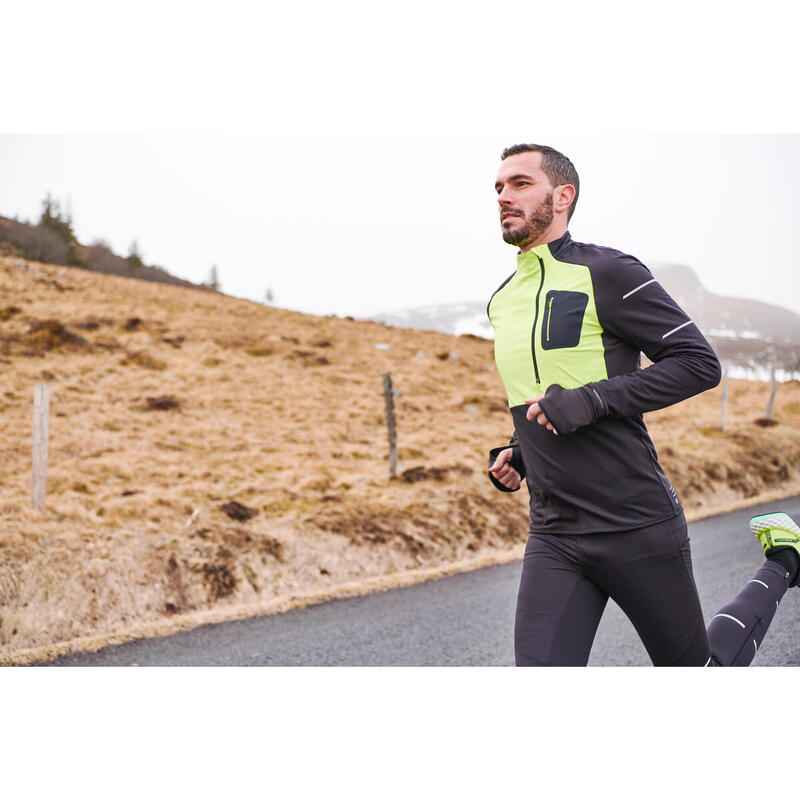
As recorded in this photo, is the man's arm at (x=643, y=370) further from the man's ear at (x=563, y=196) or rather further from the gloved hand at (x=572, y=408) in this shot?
the man's ear at (x=563, y=196)

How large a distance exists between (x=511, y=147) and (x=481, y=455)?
9832 millimetres

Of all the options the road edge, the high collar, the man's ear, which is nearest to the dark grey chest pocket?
the high collar

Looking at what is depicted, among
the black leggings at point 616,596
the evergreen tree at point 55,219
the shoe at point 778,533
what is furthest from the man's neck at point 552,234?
the evergreen tree at point 55,219

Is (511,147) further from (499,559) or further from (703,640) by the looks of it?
(499,559)

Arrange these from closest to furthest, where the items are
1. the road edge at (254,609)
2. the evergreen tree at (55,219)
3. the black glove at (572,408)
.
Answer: the black glove at (572,408)
the road edge at (254,609)
the evergreen tree at (55,219)

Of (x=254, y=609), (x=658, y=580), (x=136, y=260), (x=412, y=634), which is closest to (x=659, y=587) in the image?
(x=658, y=580)

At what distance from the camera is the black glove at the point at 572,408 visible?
155 cm

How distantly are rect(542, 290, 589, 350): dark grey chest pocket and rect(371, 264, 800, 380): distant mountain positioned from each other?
3346 millimetres

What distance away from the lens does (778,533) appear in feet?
6.81

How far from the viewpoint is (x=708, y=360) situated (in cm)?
157

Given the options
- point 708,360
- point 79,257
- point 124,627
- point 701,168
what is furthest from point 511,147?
point 79,257

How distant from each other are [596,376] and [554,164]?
1.94 feet

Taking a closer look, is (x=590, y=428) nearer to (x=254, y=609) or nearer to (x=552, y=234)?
(x=552, y=234)

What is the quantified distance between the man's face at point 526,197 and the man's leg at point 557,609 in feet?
2.73
